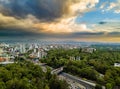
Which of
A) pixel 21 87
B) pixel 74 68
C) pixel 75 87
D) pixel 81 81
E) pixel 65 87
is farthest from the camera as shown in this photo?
pixel 74 68

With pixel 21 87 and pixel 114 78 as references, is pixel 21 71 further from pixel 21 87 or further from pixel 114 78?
pixel 114 78

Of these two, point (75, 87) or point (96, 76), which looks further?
point (96, 76)

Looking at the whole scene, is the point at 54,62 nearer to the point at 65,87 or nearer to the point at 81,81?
the point at 81,81

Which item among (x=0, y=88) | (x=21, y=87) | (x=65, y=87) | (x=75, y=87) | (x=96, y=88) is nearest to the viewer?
(x=0, y=88)

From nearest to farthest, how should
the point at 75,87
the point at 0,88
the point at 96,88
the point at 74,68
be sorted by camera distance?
the point at 0,88
the point at 96,88
the point at 75,87
the point at 74,68

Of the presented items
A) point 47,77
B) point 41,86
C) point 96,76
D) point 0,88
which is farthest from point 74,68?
point 0,88

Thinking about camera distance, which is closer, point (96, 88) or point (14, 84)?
point (14, 84)

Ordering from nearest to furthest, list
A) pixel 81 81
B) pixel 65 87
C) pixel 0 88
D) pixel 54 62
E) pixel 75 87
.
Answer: pixel 0 88 < pixel 65 87 < pixel 75 87 < pixel 81 81 < pixel 54 62

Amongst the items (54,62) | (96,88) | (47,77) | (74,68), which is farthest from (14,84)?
(54,62)

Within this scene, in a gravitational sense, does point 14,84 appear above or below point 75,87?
above
